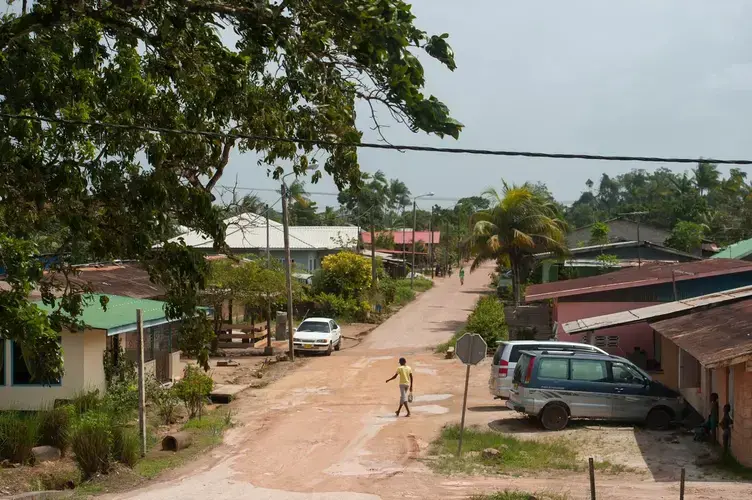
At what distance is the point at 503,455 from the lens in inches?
673

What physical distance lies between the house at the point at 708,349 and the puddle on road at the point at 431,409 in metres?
3.91

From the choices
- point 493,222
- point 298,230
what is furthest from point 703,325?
point 298,230

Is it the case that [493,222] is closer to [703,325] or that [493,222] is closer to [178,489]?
[703,325]

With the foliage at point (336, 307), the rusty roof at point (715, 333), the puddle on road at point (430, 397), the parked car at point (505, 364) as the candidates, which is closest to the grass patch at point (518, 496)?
the rusty roof at point (715, 333)

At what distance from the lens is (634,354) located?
2764 cm

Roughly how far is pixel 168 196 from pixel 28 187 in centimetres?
182

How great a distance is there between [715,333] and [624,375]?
10.6 ft

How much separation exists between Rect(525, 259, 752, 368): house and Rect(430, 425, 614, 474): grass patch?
1019 cm

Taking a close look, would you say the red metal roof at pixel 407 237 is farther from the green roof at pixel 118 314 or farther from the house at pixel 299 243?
the green roof at pixel 118 314

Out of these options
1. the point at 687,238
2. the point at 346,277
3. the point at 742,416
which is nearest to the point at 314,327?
the point at 346,277

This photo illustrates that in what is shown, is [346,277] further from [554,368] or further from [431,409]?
[554,368]

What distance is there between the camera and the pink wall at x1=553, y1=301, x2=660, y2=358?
28344 mm

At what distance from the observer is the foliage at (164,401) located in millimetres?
20844

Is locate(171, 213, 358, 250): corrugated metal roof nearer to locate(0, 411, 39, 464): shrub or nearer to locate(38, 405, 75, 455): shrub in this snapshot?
locate(38, 405, 75, 455): shrub
